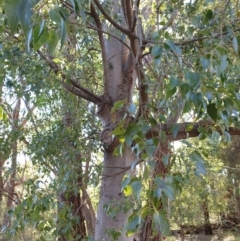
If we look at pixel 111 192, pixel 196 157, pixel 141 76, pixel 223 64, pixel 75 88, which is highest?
pixel 75 88

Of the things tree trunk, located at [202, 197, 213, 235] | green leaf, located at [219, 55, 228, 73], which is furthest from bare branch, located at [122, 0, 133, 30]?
tree trunk, located at [202, 197, 213, 235]

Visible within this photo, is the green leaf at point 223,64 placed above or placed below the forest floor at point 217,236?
above

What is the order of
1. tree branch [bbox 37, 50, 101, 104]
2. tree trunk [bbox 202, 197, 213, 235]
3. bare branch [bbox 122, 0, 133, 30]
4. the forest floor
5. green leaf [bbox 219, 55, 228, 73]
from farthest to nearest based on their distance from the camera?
1. the forest floor
2. tree trunk [bbox 202, 197, 213, 235]
3. tree branch [bbox 37, 50, 101, 104]
4. bare branch [bbox 122, 0, 133, 30]
5. green leaf [bbox 219, 55, 228, 73]

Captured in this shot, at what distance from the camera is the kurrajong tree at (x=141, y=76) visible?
2.71ft

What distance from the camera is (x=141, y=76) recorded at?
2078 mm

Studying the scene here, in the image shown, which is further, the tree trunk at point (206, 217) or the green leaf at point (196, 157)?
the tree trunk at point (206, 217)

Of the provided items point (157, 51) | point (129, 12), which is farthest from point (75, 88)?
point (157, 51)

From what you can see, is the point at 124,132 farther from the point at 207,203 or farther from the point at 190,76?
the point at 207,203

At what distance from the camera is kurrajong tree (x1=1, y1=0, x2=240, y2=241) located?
826 mm

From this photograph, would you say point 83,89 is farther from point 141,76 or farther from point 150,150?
point 150,150

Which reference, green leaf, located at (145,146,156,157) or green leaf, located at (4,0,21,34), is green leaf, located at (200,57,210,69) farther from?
green leaf, located at (4,0,21,34)

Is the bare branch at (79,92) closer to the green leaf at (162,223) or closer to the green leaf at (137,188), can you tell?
the green leaf at (137,188)

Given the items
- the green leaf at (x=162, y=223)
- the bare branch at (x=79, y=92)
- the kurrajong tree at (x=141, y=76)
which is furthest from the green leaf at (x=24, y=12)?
the bare branch at (x=79, y=92)

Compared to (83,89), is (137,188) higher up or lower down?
lower down
